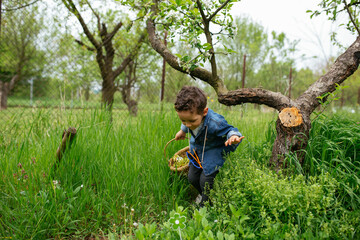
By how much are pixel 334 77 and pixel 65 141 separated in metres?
2.51

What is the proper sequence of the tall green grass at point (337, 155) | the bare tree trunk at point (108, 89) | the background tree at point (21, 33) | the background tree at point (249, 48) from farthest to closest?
the background tree at point (249, 48) < the bare tree trunk at point (108, 89) < the background tree at point (21, 33) < the tall green grass at point (337, 155)

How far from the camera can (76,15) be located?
491 cm

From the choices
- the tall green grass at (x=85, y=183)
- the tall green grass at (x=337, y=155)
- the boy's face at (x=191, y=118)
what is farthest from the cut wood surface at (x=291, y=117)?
the tall green grass at (x=85, y=183)

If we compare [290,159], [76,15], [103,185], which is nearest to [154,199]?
[103,185]

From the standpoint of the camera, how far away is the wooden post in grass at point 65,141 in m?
2.04

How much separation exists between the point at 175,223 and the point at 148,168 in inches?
50.9

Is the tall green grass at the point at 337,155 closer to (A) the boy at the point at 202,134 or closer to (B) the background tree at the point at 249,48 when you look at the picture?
(A) the boy at the point at 202,134

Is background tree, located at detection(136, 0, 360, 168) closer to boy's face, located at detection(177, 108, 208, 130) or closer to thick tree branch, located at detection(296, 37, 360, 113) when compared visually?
thick tree branch, located at detection(296, 37, 360, 113)

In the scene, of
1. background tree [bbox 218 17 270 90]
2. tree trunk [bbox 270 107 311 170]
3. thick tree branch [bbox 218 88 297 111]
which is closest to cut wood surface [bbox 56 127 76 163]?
thick tree branch [bbox 218 88 297 111]

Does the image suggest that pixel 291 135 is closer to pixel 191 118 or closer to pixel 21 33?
pixel 191 118

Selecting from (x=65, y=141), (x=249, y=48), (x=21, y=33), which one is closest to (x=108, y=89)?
(x=21, y=33)

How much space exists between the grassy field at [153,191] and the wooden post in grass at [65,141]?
0.05 metres

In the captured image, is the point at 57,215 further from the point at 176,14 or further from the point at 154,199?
the point at 176,14

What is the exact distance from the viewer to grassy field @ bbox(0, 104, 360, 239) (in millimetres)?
1460
